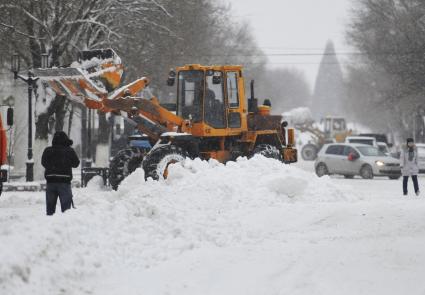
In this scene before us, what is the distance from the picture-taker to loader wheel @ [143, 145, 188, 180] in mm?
15539

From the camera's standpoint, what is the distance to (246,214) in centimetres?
1194

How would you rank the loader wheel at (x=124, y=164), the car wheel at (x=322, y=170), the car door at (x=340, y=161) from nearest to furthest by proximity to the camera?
the loader wheel at (x=124, y=164) → the car door at (x=340, y=161) → the car wheel at (x=322, y=170)

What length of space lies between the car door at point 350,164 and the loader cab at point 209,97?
472 inches

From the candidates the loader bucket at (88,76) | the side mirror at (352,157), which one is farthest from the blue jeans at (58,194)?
the side mirror at (352,157)

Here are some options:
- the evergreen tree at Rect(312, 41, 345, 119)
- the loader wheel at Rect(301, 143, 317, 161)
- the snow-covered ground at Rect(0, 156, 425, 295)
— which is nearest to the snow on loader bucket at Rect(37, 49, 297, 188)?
the snow-covered ground at Rect(0, 156, 425, 295)

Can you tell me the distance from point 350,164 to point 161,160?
14.8 m

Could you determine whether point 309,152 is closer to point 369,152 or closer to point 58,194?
point 369,152

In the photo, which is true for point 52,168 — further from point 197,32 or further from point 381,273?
point 197,32

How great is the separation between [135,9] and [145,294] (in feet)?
63.9

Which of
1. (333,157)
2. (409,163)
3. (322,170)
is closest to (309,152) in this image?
(322,170)

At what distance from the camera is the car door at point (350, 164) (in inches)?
1128

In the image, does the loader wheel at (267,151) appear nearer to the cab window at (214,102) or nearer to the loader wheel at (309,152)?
the cab window at (214,102)

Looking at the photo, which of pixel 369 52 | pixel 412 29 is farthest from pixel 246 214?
pixel 369 52

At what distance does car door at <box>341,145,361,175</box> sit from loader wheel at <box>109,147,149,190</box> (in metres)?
13.4
